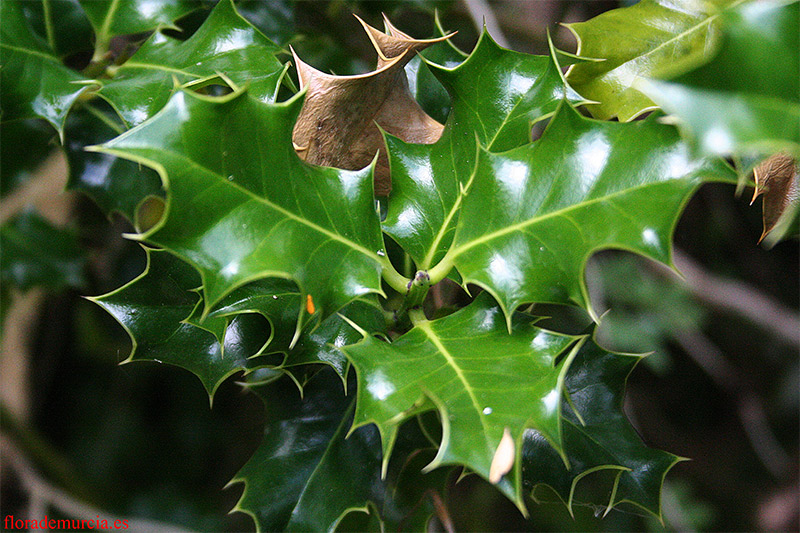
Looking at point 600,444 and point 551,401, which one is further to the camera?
point 600,444

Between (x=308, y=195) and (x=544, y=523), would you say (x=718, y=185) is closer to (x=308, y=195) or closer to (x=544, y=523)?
(x=544, y=523)

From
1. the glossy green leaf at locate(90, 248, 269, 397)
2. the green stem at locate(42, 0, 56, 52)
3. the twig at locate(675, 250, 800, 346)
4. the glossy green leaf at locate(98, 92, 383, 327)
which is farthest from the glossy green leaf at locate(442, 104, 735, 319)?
the twig at locate(675, 250, 800, 346)

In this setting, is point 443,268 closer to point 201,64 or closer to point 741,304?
point 201,64

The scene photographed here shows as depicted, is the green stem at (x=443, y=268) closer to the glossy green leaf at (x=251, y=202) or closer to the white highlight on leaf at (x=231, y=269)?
the glossy green leaf at (x=251, y=202)

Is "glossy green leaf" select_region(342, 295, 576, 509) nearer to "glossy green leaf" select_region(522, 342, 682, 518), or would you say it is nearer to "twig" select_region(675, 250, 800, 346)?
"glossy green leaf" select_region(522, 342, 682, 518)

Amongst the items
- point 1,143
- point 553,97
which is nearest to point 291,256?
point 553,97

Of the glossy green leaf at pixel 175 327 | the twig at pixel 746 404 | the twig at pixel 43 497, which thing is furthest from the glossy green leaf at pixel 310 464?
the twig at pixel 746 404

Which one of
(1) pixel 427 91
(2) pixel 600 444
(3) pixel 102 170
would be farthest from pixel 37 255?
(2) pixel 600 444
